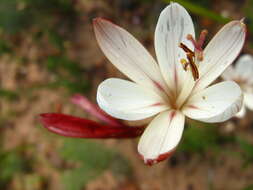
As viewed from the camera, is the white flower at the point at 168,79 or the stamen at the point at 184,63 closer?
the white flower at the point at 168,79

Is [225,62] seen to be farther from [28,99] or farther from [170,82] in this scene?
[28,99]

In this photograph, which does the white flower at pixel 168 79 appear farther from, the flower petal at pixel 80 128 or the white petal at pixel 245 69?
the white petal at pixel 245 69

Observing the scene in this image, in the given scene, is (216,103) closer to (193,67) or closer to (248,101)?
(193,67)

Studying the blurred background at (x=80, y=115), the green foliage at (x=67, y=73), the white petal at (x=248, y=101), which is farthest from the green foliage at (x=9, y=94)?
the white petal at (x=248, y=101)

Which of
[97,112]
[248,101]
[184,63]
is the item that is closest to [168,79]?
[184,63]

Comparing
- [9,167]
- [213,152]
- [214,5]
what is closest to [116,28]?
[213,152]

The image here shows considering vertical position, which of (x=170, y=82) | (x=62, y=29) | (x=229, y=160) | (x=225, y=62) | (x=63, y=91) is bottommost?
(x=229, y=160)
